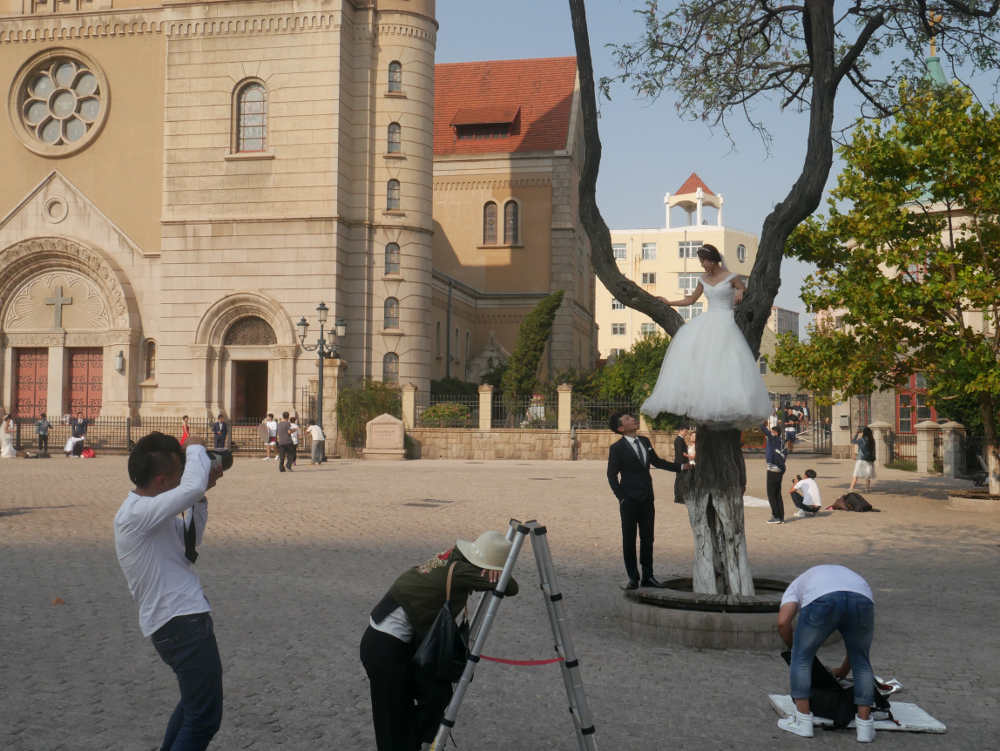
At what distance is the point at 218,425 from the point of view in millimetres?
31391

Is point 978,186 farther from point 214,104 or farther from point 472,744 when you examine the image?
point 214,104

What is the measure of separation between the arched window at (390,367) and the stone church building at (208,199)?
92 millimetres

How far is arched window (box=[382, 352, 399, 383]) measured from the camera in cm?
4091

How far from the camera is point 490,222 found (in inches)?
2228

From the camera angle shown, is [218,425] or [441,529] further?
[218,425]

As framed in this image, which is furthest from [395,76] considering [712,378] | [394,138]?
[712,378]

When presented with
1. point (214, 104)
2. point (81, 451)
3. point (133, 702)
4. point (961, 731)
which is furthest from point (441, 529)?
point (214, 104)

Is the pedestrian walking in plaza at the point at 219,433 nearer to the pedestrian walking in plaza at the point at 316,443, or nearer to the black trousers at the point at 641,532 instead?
the pedestrian walking in plaza at the point at 316,443

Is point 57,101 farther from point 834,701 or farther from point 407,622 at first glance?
point 834,701

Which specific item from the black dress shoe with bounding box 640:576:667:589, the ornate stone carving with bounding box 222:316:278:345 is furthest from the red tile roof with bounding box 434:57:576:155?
the black dress shoe with bounding box 640:576:667:589

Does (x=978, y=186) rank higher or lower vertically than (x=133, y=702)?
higher

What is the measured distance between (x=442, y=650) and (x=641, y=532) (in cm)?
551

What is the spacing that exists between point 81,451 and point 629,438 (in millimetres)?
30084

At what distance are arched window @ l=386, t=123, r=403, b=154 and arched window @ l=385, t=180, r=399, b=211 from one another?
1.32 m
